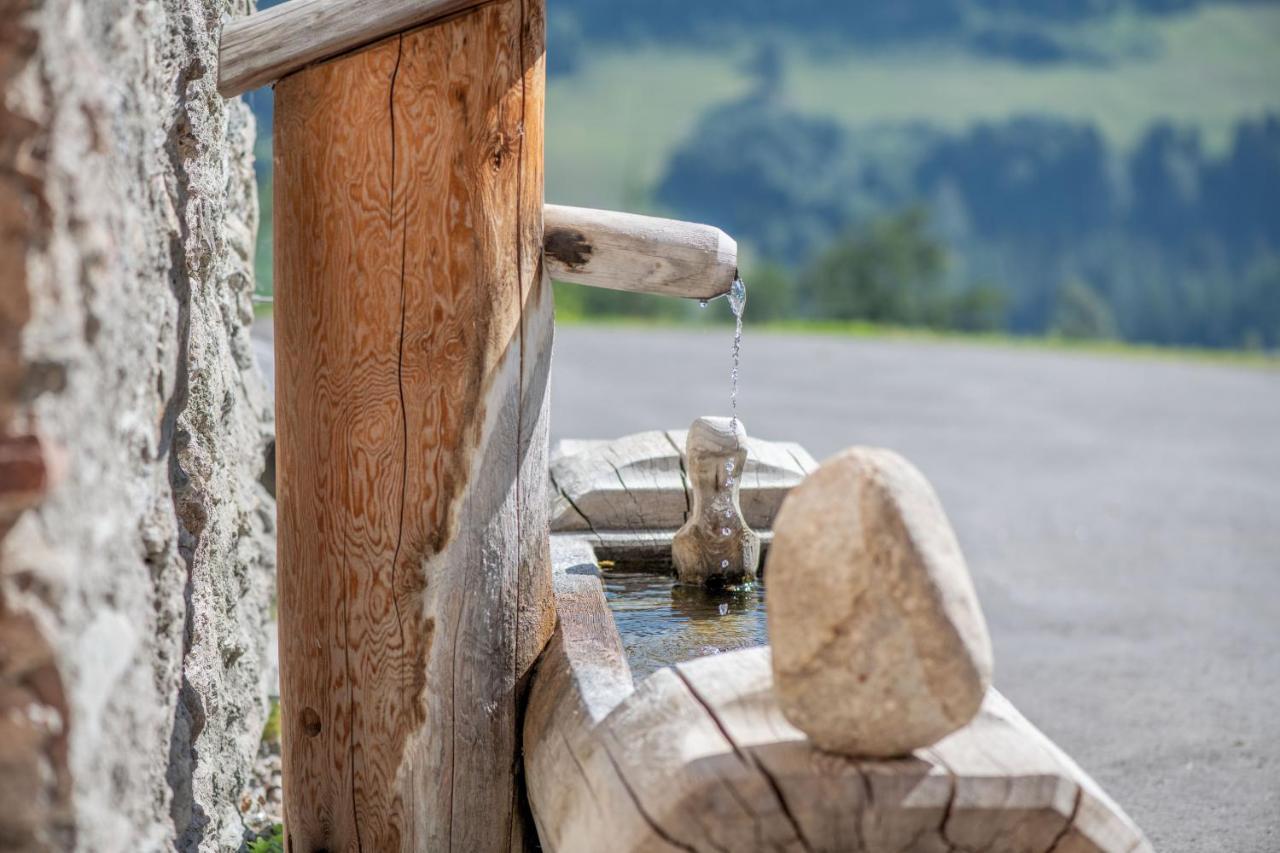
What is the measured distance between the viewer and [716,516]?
A: 3248 mm

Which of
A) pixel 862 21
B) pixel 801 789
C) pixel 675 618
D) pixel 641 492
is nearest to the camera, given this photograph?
pixel 801 789

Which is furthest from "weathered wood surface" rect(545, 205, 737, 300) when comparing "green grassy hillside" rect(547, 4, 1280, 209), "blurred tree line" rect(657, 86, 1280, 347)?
"blurred tree line" rect(657, 86, 1280, 347)

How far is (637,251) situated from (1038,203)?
141 feet

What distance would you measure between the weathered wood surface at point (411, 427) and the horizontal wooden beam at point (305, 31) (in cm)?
5

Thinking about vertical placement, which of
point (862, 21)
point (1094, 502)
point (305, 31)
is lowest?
point (1094, 502)

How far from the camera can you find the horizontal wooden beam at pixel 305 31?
2.15 metres

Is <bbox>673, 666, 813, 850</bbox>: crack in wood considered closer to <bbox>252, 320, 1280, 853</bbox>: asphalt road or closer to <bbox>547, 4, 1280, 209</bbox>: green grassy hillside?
<bbox>252, 320, 1280, 853</bbox>: asphalt road

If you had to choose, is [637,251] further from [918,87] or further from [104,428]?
[918,87]

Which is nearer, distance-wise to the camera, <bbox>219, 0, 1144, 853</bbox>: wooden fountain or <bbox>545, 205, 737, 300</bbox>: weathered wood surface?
<bbox>219, 0, 1144, 853</bbox>: wooden fountain

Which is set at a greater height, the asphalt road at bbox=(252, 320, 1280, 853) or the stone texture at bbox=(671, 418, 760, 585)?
the stone texture at bbox=(671, 418, 760, 585)

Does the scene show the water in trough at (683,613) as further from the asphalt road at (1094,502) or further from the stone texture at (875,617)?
the asphalt road at (1094,502)

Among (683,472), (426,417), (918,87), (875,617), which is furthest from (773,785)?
(918,87)

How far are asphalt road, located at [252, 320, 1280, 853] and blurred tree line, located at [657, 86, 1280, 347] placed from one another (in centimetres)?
2310

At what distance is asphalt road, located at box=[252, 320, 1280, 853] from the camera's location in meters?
4.06
